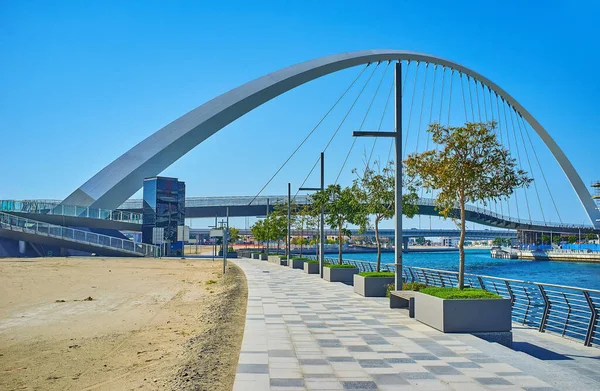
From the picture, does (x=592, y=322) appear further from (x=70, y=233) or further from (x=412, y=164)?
(x=70, y=233)

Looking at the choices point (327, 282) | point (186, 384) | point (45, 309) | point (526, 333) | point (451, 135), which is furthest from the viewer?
point (327, 282)

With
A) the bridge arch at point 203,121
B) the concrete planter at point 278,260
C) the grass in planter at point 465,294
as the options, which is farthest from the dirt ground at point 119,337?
the bridge arch at point 203,121

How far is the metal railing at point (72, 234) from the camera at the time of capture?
153 feet

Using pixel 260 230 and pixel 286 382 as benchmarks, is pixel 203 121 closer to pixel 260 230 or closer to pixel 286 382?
pixel 260 230

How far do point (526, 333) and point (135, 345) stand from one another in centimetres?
734

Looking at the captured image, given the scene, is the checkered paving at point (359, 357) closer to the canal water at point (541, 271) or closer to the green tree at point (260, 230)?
the canal water at point (541, 271)

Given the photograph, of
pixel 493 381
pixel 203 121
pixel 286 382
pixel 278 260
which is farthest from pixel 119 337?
pixel 203 121

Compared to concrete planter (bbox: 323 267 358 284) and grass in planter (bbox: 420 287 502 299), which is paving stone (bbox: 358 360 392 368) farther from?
concrete planter (bbox: 323 267 358 284)

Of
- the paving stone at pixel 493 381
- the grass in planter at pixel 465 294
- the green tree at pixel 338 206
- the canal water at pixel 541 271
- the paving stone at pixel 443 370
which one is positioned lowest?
the canal water at pixel 541 271

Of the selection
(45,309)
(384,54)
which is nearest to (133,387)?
(45,309)

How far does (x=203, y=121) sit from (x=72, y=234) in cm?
1543

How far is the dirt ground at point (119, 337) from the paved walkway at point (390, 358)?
590 millimetres

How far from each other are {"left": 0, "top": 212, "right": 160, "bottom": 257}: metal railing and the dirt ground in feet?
94.0

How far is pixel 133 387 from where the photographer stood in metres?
6.84
